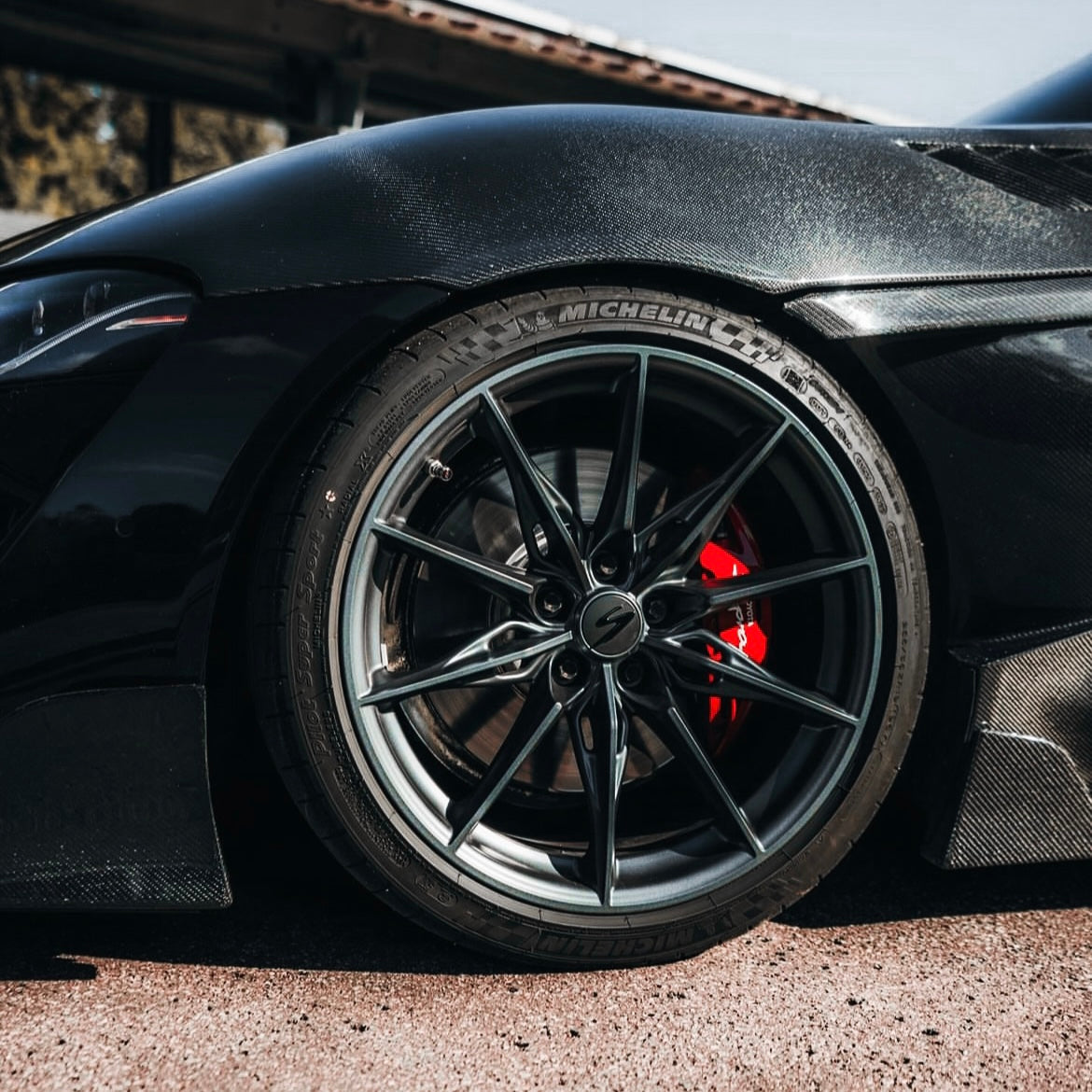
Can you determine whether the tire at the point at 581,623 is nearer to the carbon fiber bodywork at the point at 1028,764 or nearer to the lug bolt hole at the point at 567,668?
the lug bolt hole at the point at 567,668

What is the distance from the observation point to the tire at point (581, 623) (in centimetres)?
145

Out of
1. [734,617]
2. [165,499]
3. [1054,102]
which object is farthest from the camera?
[1054,102]

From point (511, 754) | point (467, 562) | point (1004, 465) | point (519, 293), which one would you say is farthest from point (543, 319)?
point (1004, 465)

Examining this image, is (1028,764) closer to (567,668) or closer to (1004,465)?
(1004,465)

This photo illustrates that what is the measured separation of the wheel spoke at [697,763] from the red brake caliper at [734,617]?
0.17 m

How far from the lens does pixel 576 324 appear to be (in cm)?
150

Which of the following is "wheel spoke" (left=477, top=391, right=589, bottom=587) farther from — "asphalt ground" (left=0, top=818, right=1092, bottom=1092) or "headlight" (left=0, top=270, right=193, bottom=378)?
"asphalt ground" (left=0, top=818, right=1092, bottom=1092)

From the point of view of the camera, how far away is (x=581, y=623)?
1525 millimetres

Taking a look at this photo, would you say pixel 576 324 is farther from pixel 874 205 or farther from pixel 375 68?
pixel 375 68

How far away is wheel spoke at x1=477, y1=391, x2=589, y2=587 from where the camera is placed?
1.49m

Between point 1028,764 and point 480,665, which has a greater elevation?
point 480,665

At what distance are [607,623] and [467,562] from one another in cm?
21

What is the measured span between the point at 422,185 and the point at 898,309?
695 mm

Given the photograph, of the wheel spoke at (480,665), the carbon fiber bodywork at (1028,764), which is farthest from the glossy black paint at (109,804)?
the carbon fiber bodywork at (1028,764)
